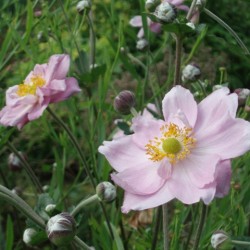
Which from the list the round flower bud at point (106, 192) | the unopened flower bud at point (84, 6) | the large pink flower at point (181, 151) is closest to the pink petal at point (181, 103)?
the large pink flower at point (181, 151)

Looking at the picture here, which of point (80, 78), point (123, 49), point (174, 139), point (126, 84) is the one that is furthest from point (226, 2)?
point (174, 139)

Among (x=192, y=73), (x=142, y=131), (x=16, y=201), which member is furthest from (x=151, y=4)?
(x=16, y=201)

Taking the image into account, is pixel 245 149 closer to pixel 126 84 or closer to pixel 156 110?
pixel 156 110

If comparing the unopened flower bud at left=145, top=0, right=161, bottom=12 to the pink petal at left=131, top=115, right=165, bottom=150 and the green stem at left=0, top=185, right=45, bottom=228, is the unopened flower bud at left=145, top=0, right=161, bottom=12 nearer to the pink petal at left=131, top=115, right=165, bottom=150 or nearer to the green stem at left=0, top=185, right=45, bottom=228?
the pink petal at left=131, top=115, right=165, bottom=150

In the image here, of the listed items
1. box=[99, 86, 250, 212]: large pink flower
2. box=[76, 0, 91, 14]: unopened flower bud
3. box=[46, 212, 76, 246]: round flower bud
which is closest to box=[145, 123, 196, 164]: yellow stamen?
box=[99, 86, 250, 212]: large pink flower

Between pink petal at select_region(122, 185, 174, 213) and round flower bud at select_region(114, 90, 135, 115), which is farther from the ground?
pink petal at select_region(122, 185, 174, 213)

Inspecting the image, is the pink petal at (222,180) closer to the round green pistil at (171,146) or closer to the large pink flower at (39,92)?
the round green pistil at (171,146)
